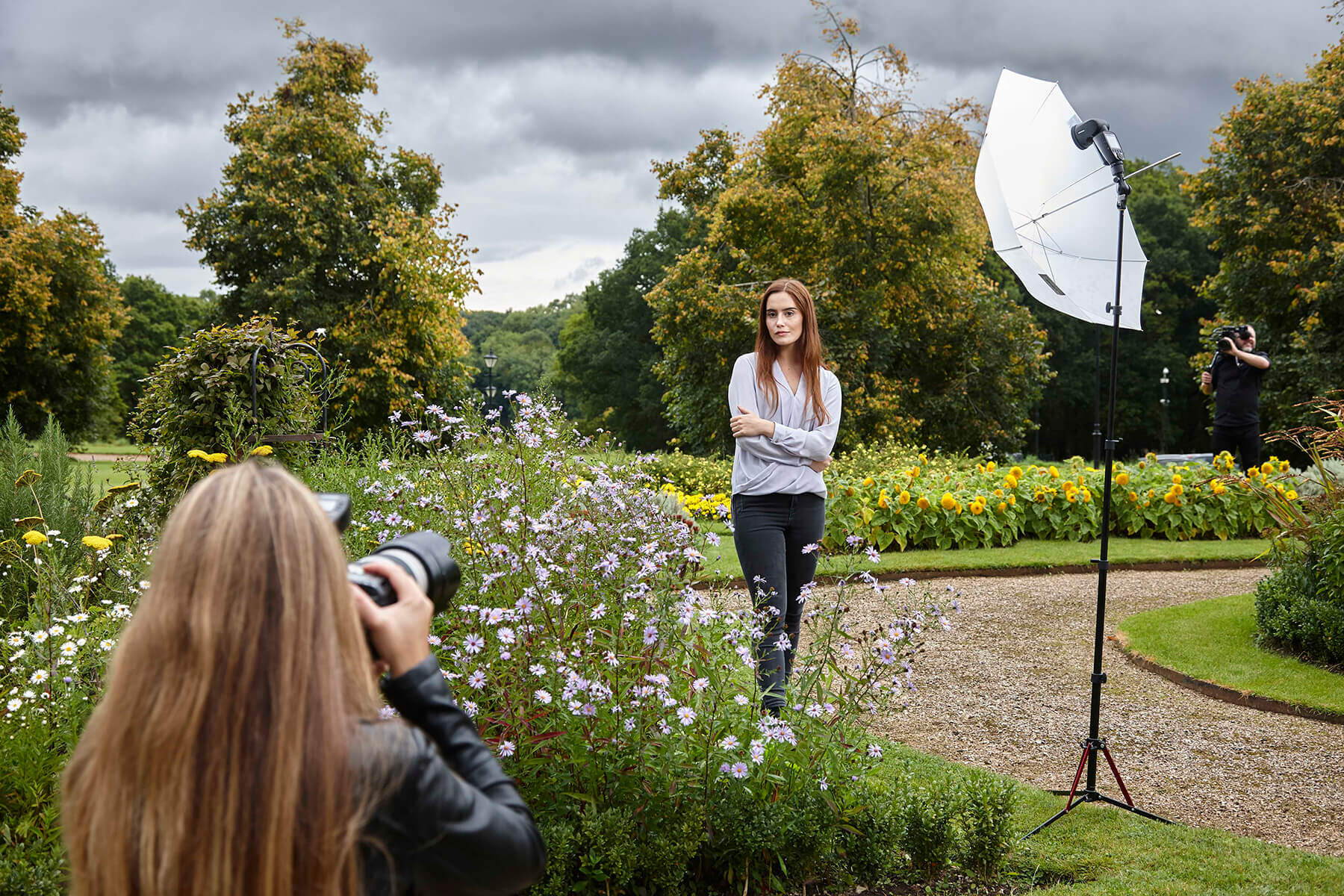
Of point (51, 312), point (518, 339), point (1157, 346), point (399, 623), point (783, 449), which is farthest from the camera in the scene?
point (518, 339)

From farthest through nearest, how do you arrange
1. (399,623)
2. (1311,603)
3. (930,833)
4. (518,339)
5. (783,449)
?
(518,339), (1311,603), (783,449), (930,833), (399,623)

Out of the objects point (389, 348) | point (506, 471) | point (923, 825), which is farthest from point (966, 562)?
point (389, 348)

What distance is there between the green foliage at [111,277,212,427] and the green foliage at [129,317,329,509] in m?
38.4

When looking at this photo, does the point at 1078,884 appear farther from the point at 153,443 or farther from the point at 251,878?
the point at 153,443

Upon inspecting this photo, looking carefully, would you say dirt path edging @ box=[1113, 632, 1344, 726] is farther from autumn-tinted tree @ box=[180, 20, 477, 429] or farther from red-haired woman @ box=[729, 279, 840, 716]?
autumn-tinted tree @ box=[180, 20, 477, 429]

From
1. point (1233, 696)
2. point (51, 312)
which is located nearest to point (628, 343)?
point (51, 312)

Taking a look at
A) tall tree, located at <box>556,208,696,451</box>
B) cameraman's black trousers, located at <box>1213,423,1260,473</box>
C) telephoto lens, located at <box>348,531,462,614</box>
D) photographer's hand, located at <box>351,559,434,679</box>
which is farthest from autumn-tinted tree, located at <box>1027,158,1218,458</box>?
photographer's hand, located at <box>351,559,434,679</box>

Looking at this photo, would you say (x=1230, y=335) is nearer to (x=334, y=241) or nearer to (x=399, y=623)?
(x=399, y=623)

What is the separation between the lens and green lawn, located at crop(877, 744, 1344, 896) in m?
2.86

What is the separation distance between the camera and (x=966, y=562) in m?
8.41

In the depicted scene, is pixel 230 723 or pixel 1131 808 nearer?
pixel 230 723

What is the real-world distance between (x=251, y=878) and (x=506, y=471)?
141 inches

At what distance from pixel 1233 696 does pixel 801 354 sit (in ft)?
11.0

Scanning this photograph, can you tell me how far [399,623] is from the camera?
1106 mm
